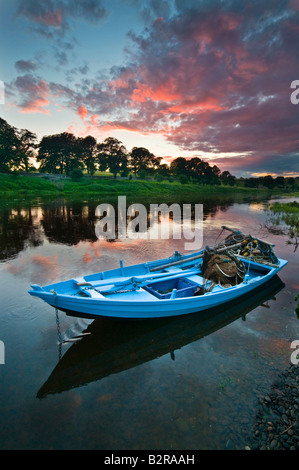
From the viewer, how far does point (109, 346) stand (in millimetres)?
8039

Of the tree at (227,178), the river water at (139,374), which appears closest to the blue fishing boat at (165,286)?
the river water at (139,374)

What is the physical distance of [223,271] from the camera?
440 inches

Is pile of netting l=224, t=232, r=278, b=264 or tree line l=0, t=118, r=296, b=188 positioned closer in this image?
pile of netting l=224, t=232, r=278, b=264

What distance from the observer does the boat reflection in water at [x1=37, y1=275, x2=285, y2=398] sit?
6818 mm

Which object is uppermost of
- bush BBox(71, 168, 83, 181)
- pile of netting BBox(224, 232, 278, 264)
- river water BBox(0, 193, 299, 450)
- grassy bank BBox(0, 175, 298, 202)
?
bush BBox(71, 168, 83, 181)

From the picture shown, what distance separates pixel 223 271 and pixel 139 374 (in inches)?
241

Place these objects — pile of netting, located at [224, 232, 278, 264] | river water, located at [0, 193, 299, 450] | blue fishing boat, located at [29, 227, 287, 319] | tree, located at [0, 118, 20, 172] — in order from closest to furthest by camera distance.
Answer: river water, located at [0, 193, 299, 450] → blue fishing boat, located at [29, 227, 287, 319] → pile of netting, located at [224, 232, 278, 264] → tree, located at [0, 118, 20, 172]

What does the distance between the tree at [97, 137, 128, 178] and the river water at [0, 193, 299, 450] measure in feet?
299

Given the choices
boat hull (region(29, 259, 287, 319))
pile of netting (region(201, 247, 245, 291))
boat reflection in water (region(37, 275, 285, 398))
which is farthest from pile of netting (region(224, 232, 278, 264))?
boat hull (region(29, 259, 287, 319))

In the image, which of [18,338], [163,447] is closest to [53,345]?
[18,338]

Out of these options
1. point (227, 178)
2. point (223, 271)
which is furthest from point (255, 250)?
point (227, 178)

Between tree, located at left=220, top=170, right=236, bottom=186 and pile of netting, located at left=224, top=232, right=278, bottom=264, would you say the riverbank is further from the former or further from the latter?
tree, located at left=220, top=170, right=236, bottom=186

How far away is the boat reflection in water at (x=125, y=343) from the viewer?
6.82 m

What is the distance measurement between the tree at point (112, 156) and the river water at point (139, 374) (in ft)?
299
